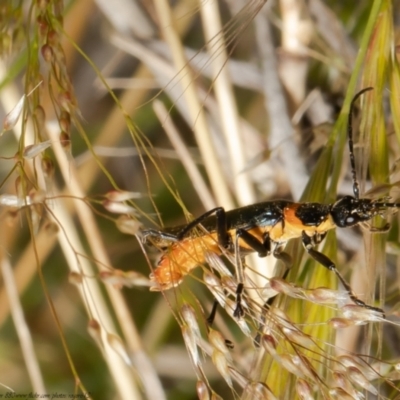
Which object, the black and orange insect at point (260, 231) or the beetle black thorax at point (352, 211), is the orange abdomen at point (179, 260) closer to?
the black and orange insect at point (260, 231)

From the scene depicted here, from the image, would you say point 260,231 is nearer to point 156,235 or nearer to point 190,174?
point 156,235

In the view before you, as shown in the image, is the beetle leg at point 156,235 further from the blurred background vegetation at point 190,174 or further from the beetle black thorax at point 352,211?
the beetle black thorax at point 352,211

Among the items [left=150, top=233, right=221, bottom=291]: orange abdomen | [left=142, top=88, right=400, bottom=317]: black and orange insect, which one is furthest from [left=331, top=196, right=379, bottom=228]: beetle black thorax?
[left=150, top=233, right=221, bottom=291]: orange abdomen

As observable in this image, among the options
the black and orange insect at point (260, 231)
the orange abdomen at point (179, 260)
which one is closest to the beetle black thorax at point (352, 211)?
the black and orange insect at point (260, 231)

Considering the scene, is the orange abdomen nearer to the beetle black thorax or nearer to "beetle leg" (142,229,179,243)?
"beetle leg" (142,229,179,243)

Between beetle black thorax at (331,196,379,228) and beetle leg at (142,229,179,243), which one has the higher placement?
beetle black thorax at (331,196,379,228)

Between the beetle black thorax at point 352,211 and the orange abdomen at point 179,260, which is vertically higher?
the beetle black thorax at point 352,211
